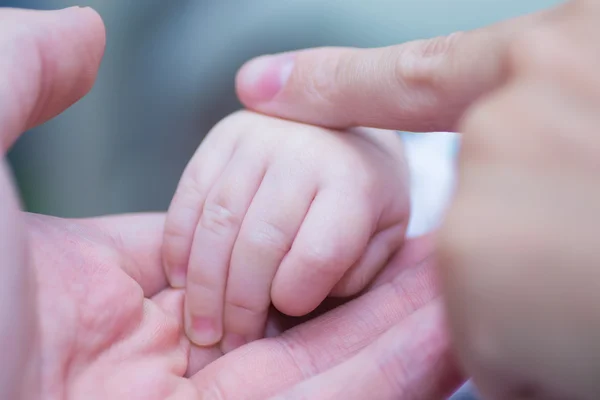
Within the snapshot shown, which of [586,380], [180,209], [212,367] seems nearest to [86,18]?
[180,209]

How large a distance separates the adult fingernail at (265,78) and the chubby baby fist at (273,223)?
3 centimetres

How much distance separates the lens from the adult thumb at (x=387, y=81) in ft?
1.46

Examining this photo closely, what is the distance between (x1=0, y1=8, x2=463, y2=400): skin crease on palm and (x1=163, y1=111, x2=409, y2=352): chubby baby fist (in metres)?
0.03

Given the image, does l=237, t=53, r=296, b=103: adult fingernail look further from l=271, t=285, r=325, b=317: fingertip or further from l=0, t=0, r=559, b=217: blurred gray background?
l=0, t=0, r=559, b=217: blurred gray background

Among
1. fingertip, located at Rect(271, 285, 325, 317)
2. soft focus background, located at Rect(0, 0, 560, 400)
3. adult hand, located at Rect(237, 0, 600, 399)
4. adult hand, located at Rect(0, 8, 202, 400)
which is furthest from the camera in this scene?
soft focus background, located at Rect(0, 0, 560, 400)

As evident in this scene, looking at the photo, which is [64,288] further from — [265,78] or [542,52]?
[542,52]

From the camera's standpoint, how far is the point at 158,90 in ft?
3.56

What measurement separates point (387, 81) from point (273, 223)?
0.17 meters

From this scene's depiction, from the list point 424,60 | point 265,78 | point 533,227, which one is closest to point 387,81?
point 424,60

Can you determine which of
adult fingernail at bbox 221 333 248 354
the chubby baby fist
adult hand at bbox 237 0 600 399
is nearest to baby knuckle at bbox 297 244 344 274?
the chubby baby fist

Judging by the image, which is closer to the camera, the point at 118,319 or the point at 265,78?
the point at 118,319

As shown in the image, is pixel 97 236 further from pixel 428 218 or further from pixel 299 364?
pixel 428 218

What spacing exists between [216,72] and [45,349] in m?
0.73

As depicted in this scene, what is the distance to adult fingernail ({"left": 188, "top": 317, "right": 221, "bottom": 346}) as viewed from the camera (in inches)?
22.1
